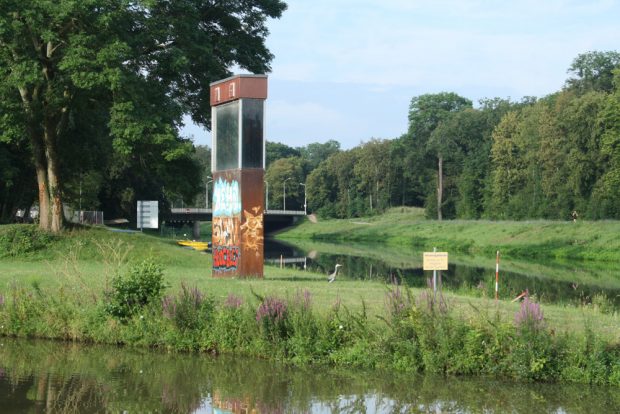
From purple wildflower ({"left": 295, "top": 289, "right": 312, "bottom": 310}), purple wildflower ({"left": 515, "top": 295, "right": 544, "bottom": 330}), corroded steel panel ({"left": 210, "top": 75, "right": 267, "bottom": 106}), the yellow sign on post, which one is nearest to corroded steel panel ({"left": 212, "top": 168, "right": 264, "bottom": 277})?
corroded steel panel ({"left": 210, "top": 75, "right": 267, "bottom": 106})

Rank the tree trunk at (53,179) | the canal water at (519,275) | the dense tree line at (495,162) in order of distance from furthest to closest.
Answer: the dense tree line at (495,162)
the tree trunk at (53,179)
the canal water at (519,275)

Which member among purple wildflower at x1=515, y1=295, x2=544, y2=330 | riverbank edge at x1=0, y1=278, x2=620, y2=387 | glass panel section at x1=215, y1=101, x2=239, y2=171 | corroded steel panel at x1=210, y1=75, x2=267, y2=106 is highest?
corroded steel panel at x1=210, y1=75, x2=267, y2=106

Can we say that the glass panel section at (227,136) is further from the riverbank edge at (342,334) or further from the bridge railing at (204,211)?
the bridge railing at (204,211)

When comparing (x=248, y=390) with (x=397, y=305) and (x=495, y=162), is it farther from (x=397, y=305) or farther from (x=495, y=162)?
(x=495, y=162)

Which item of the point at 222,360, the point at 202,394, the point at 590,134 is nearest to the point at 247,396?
the point at 202,394

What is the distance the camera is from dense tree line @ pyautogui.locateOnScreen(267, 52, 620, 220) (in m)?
82.2

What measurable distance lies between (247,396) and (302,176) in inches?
5657

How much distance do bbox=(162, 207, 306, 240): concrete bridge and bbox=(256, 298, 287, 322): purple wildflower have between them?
69454 millimetres

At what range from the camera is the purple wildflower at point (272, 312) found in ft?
49.6

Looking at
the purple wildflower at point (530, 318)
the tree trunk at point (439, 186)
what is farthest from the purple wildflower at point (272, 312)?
the tree trunk at point (439, 186)

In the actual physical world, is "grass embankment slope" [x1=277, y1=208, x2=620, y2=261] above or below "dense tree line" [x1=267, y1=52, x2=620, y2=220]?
below

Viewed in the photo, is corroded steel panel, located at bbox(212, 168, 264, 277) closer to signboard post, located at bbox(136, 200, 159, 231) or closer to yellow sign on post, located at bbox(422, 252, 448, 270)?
yellow sign on post, located at bbox(422, 252, 448, 270)

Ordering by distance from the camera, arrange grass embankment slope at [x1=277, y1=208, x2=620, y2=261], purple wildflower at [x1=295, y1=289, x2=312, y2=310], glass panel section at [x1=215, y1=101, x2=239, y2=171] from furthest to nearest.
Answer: grass embankment slope at [x1=277, y1=208, x2=620, y2=261] < glass panel section at [x1=215, y1=101, x2=239, y2=171] < purple wildflower at [x1=295, y1=289, x2=312, y2=310]

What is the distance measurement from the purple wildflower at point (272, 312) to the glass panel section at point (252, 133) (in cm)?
917
